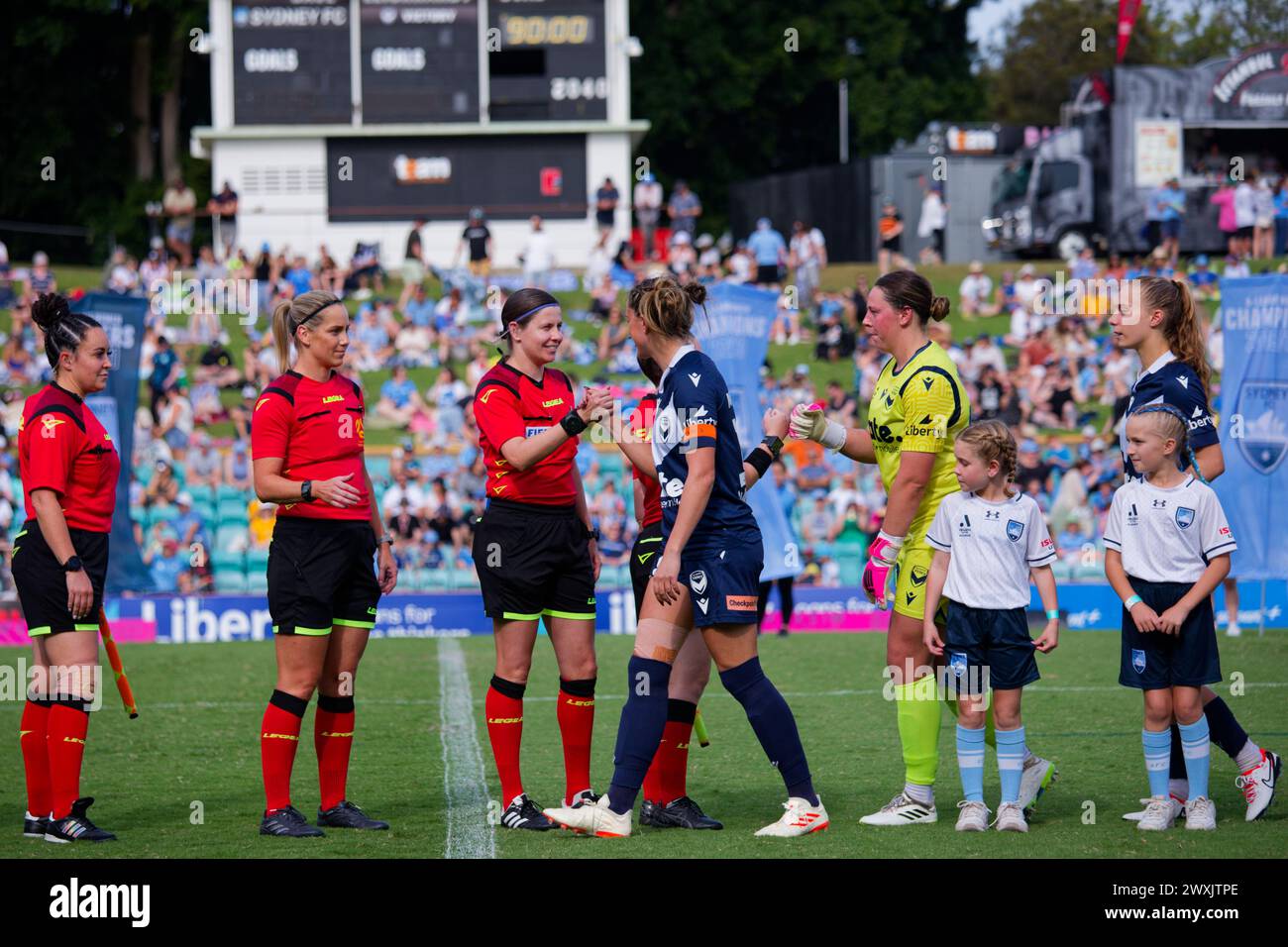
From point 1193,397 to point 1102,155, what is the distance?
98.0 feet

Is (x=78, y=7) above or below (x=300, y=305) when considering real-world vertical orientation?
above

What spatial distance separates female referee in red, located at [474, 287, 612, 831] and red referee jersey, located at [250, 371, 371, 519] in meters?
0.55

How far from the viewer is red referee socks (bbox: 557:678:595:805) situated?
6.82 metres

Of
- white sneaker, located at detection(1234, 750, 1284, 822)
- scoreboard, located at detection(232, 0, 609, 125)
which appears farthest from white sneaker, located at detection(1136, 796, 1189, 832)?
scoreboard, located at detection(232, 0, 609, 125)

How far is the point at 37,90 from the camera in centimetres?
4162

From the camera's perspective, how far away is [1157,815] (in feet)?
21.4

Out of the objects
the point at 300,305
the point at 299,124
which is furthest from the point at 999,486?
the point at 299,124

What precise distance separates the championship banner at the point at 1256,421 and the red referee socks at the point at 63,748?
34.7ft

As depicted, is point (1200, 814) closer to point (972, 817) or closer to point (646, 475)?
point (972, 817)

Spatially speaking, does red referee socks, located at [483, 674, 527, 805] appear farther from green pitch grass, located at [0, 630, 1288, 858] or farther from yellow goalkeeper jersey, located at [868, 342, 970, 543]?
yellow goalkeeper jersey, located at [868, 342, 970, 543]

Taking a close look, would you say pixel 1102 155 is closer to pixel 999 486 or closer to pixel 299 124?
pixel 299 124

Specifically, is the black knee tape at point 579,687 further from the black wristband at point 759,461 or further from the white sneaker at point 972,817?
the white sneaker at point 972,817

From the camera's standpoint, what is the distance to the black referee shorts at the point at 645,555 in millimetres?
6883

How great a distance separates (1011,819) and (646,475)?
1986 millimetres
